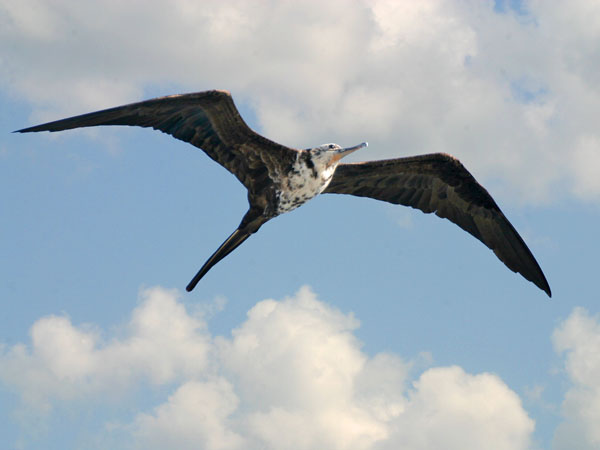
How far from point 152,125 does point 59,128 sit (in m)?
1.79

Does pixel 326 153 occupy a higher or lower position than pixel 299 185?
higher

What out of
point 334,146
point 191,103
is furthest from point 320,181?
point 191,103

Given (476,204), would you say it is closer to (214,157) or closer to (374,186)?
(374,186)

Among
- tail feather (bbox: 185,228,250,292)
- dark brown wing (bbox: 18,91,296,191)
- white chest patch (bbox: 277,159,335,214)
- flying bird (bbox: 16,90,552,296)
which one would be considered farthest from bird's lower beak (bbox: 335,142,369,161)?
tail feather (bbox: 185,228,250,292)

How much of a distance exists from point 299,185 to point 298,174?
207mm

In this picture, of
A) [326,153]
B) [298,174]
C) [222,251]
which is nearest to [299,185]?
[298,174]

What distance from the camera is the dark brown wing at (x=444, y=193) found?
16.8 metres

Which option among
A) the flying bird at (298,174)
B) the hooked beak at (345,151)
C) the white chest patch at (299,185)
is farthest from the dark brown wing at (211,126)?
the hooked beak at (345,151)

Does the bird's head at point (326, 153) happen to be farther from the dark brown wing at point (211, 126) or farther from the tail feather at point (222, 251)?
the tail feather at point (222, 251)

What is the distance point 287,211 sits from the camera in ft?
51.0

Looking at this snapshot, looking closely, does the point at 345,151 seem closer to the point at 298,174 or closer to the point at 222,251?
the point at 298,174

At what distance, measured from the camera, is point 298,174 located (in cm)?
1516

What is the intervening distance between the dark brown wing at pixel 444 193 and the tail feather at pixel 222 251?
97.8 inches

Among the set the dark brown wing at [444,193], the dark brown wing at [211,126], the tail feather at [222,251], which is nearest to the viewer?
the dark brown wing at [211,126]
